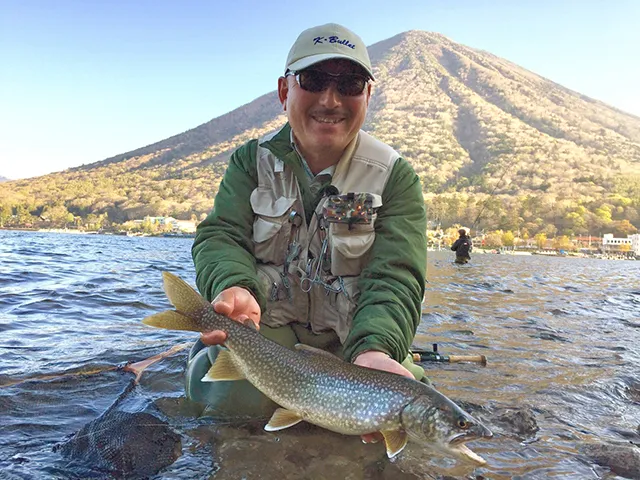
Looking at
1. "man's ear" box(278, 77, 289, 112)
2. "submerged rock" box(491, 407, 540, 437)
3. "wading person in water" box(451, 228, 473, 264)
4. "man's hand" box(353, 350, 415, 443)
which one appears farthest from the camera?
"wading person in water" box(451, 228, 473, 264)

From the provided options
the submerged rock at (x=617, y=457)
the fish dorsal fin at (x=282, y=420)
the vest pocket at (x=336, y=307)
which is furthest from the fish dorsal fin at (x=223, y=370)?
the submerged rock at (x=617, y=457)

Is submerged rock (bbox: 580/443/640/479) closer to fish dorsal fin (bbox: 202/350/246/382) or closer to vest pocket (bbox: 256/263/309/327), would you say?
vest pocket (bbox: 256/263/309/327)

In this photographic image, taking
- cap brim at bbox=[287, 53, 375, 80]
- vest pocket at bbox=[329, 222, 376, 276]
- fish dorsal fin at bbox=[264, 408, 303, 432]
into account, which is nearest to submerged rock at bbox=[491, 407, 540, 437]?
vest pocket at bbox=[329, 222, 376, 276]

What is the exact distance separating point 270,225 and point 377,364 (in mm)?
1549

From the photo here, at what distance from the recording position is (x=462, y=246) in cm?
2634

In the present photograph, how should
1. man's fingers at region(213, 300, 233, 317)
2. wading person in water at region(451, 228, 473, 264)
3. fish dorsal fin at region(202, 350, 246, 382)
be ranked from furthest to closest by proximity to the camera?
1. wading person in water at region(451, 228, 473, 264)
2. fish dorsal fin at region(202, 350, 246, 382)
3. man's fingers at region(213, 300, 233, 317)

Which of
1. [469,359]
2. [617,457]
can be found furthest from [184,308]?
[469,359]

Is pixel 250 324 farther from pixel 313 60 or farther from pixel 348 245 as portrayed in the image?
pixel 313 60

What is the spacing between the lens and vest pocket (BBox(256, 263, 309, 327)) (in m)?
4.02

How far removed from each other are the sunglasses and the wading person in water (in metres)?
21.8

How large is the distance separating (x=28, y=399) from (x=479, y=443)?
3.66 metres

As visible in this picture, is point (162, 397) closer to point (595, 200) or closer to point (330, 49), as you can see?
point (330, 49)

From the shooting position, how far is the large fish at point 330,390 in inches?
101

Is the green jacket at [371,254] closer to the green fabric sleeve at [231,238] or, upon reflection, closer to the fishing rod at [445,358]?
the green fabric sleeve at [231,238]
